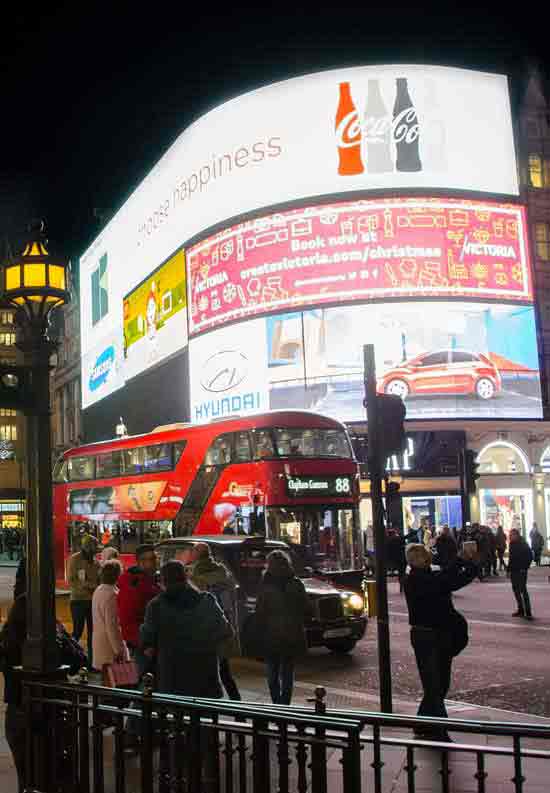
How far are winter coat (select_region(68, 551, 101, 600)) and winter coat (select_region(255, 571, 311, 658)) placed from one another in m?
4.97

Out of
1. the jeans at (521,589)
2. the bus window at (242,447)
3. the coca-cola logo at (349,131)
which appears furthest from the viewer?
the coca-cola logo at (349,131)

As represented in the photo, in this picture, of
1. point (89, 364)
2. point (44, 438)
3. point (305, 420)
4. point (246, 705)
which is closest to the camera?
point (246, 705)

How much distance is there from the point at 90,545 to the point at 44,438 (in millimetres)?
7334

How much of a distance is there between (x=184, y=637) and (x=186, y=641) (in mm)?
33

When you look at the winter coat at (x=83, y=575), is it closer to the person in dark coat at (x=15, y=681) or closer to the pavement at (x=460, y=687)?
→ the pavement at (x=460, y=687)

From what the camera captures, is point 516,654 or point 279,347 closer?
point 516,654

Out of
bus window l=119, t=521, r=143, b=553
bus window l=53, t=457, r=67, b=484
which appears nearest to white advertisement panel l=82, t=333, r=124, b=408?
bus window l=53, t=457, r=67, b=484

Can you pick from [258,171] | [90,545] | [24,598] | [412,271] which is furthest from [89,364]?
[24,598]

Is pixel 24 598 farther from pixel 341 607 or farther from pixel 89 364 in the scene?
pixel 89 364

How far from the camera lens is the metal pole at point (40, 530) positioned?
6762 mm

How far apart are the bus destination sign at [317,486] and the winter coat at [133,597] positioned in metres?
9.84

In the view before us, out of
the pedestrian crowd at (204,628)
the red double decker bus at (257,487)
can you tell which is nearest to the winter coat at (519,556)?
the red double decker bus at (257,487)

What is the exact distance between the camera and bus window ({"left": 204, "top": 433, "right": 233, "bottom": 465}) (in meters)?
21.3

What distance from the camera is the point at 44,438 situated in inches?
→ 287
